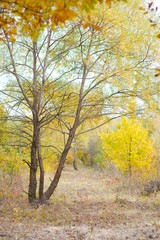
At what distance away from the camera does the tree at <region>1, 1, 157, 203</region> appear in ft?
Answer: 26.9

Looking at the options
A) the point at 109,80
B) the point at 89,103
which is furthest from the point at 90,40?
the point at 89,103

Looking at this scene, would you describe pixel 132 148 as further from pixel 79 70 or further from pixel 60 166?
pixel 79 70

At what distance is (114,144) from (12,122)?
8.46 m

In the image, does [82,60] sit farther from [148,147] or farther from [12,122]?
[148,147]

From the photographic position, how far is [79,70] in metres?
9.11

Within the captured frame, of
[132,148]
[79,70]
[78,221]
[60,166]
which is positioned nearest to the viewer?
[78,221]

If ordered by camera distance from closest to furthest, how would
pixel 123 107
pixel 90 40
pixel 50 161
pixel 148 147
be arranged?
pixel 90 40 < pixel 123 107 < pixel 50 161 < pixel 148 147

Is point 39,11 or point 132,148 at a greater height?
point 39,11

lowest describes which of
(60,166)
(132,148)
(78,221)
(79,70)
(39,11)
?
(78,221)

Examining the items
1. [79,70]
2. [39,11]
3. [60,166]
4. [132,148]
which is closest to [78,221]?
[60,166]

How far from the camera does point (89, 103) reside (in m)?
9.38

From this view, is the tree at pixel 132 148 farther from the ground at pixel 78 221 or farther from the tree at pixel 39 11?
the tree at pixel 39 11

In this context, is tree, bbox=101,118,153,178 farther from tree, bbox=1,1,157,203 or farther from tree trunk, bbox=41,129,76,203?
tree trunk, bbox=41,129,76,203

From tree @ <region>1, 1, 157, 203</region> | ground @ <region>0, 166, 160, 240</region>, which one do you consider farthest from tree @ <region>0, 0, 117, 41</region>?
tree @ <region>1, 1, 157, 203</region>
